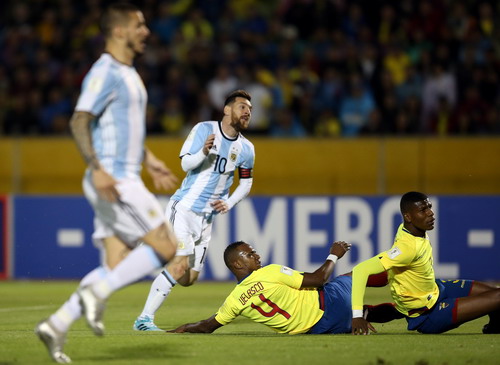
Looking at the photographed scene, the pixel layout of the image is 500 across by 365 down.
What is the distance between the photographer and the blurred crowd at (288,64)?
15.9 metres

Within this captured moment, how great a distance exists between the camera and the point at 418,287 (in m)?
7.89

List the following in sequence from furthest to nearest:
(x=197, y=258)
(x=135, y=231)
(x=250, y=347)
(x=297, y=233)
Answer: (x=297, y=233) → (x=197, y=258) → (x=250, y=347) → (x=135, y=231)

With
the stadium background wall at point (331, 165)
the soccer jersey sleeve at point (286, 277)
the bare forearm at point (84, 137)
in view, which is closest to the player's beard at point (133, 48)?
the bare forearm at point (84, 137)

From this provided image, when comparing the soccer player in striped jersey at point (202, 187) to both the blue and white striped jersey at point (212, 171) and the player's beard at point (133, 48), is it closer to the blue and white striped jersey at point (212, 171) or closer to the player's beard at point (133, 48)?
the blue and white striped jersey at point (212, 171)

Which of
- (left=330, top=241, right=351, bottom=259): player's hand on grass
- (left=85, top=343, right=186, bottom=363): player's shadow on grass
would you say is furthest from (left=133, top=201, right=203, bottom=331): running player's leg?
(left=85, top=343, right=186, bottom=363): player's shadow on grass

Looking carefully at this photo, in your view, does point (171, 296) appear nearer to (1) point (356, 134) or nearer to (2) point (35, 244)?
(2) point (35, 244)

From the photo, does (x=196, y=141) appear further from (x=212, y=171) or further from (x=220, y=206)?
(x=220, y=206)

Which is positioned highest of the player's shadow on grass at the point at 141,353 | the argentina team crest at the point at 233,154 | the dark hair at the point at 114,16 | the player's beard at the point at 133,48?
the dark hair at the point at 114,16

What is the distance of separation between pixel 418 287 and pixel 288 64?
934 centimetres

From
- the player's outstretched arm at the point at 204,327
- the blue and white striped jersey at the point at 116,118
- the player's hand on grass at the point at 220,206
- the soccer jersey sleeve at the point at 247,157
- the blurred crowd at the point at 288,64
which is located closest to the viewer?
the blue and white striped jersey at the point at 116,118

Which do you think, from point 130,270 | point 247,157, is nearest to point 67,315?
point 130,270

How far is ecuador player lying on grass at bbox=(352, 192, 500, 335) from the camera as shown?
770 centimetres

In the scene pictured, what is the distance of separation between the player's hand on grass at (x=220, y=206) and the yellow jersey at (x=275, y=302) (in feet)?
4.00

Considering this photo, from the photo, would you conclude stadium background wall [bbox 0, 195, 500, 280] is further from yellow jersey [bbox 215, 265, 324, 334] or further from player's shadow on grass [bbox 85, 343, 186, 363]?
player's shadow on grass [bbox 85, 343, 186, 363]
